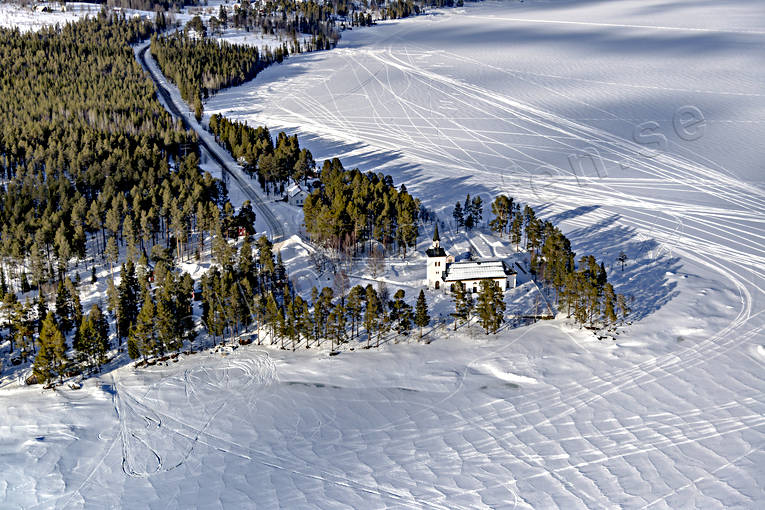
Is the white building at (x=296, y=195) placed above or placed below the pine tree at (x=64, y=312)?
above

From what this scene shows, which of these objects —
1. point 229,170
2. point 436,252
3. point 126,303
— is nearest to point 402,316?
point 436,252

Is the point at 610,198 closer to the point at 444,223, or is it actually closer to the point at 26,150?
the point at 444,223

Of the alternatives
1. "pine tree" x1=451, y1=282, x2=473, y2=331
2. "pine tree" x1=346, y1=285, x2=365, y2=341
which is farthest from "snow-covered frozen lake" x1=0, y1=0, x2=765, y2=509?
"pine tree" x1=346, y1=285, x2=365, y2=341

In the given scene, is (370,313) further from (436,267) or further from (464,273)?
(464,273)

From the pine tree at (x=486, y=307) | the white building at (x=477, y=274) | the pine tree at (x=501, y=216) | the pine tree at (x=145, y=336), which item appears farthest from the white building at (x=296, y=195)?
the pine tree at (x=486, y=307)

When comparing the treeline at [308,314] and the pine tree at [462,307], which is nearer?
the treeline at [308,314]

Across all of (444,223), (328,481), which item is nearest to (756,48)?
(444,223)

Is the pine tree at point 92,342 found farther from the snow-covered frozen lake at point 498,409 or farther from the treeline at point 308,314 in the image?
the treeline at point 308,314
